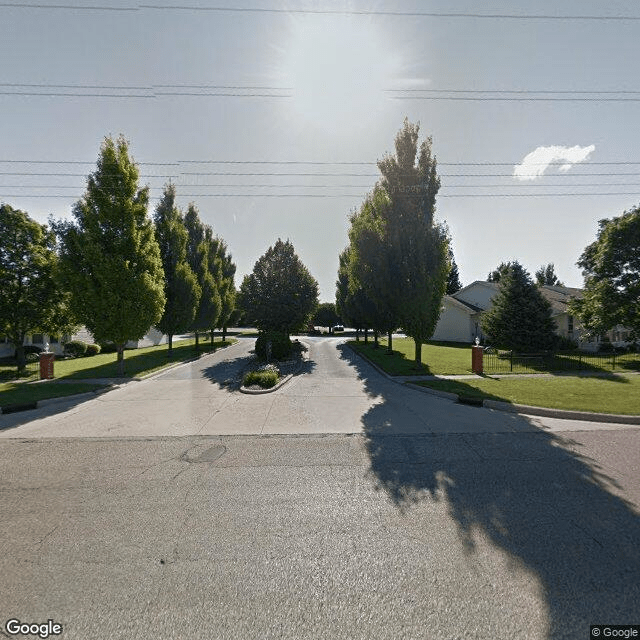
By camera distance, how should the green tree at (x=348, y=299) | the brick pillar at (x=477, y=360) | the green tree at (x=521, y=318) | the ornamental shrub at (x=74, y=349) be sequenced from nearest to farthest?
the brick pillar at (x=477, y=360) < the green tree at (x=521, y=318) < the ornamental shrub at (x=74, y=349) < the green tree at (x=348, y=299)

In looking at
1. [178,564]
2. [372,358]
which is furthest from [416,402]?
[372,358]

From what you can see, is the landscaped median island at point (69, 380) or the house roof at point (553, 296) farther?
the house roof at point (553, 296)

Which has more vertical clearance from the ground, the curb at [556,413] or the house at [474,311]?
the house at [474,311]

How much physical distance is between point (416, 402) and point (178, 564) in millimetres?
8763

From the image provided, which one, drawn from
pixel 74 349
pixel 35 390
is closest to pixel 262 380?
pixel 35 390

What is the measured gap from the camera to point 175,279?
22.0m

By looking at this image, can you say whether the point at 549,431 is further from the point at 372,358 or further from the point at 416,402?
the point at 372,358

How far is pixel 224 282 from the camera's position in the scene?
1230 inches

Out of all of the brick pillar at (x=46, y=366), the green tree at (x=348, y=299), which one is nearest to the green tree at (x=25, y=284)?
the brick pillar at (x=46, y=366)

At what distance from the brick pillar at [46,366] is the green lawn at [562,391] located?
55.7 ft

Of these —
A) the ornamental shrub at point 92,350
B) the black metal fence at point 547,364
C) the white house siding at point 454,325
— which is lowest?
the ornamental shrub at point 92,350

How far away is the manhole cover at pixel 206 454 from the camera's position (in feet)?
20.8

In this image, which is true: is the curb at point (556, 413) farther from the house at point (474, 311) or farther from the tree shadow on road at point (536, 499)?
the house at point (474, 311)

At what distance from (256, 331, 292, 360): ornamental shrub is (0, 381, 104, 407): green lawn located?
407 inches
